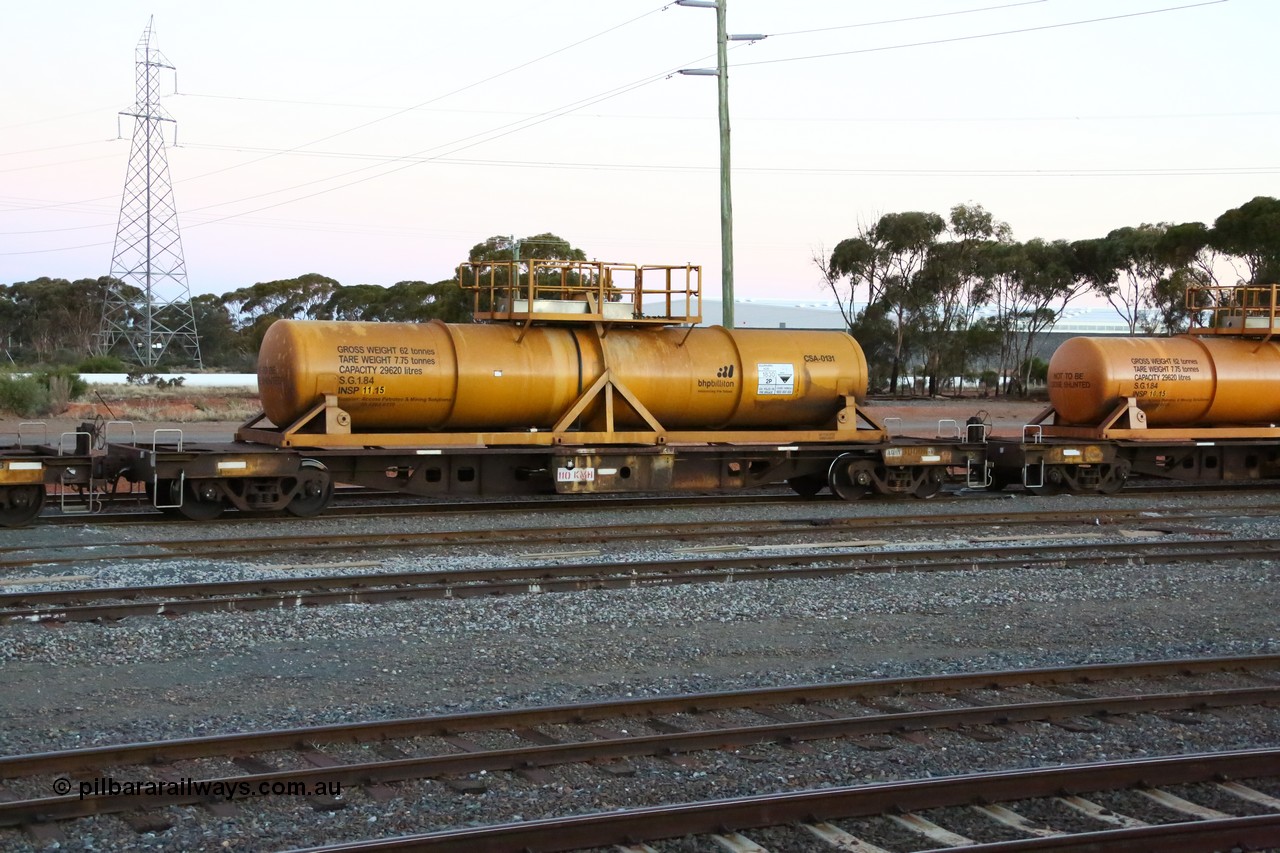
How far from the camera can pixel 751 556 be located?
→ 13500 mm

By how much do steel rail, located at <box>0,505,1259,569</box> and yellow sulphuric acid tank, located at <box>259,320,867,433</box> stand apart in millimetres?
2536

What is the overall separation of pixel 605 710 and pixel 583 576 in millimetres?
4873

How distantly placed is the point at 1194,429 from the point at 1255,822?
60.5 ft

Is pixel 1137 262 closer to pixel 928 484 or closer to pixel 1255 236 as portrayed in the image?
pixel 1255 236

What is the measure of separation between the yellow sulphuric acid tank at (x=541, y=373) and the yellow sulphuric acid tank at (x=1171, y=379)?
186 inches

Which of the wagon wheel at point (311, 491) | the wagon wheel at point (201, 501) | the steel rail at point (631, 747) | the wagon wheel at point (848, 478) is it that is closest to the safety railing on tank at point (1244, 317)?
the wagon wheel at point (848, 478)

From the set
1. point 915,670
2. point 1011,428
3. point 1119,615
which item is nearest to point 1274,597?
point 1119,615

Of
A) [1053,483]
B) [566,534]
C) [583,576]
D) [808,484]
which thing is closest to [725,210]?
[808,484]

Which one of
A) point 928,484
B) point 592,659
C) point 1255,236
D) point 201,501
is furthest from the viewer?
point 1255,236

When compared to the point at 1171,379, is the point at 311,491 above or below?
below

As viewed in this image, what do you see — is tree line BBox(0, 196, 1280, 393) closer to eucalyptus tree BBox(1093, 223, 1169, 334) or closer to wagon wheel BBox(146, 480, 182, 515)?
eucalyptus tree BBox(1093, 223, 1169, 334)

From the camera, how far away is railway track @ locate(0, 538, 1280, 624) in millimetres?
Answer: 10438

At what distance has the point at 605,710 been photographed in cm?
735

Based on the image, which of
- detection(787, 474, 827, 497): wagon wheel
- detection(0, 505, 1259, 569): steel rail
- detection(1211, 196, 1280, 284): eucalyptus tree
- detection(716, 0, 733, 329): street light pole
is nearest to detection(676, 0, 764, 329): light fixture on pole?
detection(716, 0, 733, 329): street light pole
